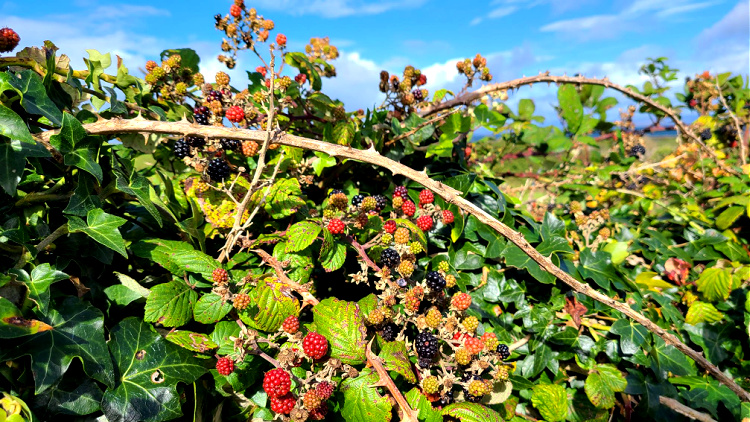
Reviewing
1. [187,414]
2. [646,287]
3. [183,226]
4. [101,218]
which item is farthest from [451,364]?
[646,287]

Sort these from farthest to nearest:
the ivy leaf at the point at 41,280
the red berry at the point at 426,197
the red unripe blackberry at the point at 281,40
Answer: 1. the red unripe blackberry at the point at 281,40
2. the red berry at the point at 426,197
3. the ivy leaf at the point at 41,280

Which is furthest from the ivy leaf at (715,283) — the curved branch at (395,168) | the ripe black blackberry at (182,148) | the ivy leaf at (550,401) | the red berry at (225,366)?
the ripe black blackberry at (182,148)

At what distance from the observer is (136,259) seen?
157 centimetres

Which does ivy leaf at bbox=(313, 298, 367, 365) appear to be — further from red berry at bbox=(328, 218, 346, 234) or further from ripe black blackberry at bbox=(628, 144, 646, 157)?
ripe black blackberry at bbox=(628, 144, 646, 157)

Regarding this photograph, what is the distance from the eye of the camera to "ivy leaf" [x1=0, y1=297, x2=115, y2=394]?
1.08 m

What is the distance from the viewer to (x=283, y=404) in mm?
1139

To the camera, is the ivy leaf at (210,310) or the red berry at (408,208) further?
the red berry at (408,208)

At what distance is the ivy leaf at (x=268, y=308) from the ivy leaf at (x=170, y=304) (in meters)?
0.18

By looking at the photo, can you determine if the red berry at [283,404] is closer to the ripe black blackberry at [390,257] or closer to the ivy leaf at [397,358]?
the ivy leaf at [397,358]

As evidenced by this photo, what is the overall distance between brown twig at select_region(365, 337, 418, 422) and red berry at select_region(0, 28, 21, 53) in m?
1.48

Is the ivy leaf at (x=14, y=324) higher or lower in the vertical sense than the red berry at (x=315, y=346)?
higher

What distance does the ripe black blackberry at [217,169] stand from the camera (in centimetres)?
154

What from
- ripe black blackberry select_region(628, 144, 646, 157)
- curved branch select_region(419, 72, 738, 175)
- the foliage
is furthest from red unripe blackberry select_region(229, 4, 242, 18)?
ripe black blackberry select_region(628, 144, 646, 157)

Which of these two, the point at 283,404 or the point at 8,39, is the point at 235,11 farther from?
the point at 283,404
